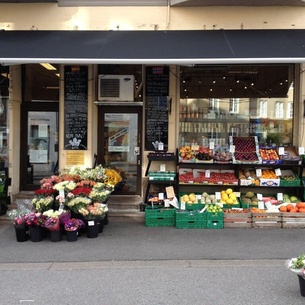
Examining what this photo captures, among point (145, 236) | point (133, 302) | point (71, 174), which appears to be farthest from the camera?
point (71, 174)

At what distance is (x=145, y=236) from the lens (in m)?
7.19

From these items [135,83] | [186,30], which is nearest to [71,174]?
[135,83]

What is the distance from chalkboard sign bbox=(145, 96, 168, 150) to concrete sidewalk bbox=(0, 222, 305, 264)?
2.14m

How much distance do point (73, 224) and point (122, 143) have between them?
123 inches

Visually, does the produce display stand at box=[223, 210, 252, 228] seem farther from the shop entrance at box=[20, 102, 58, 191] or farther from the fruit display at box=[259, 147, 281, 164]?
the shop entrance at box=[20, 102, 58, 191]

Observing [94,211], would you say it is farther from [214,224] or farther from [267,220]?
[267,220]

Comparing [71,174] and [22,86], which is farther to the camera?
[22,86]

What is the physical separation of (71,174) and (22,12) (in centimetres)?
391

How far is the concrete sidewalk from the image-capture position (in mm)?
6031

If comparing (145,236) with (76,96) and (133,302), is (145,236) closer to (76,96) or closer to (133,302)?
(133,302)

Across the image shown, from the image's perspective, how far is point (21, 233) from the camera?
686 cm

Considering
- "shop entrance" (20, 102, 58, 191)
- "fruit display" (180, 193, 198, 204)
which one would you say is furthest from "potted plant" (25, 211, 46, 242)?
"shop entrance" (20, 102, 58, 191)

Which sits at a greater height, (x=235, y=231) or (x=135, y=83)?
(x=135, y=83)

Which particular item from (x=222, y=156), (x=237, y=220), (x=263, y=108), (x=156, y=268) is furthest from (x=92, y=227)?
(x=263, y=108)
